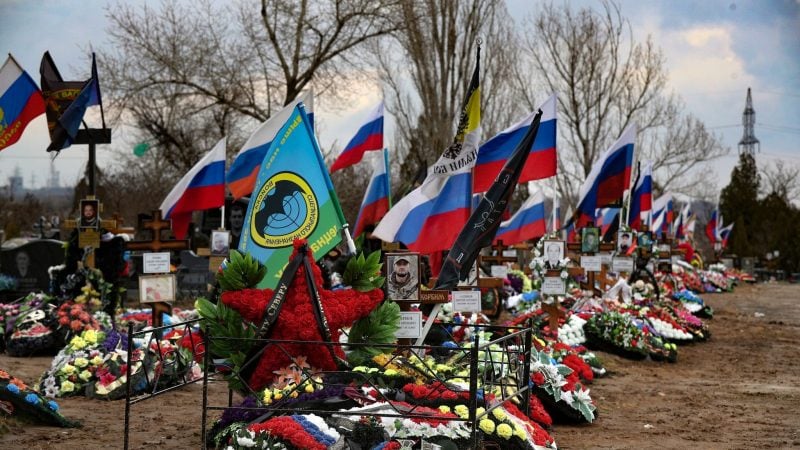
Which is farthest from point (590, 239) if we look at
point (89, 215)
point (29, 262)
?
point (29, 262)

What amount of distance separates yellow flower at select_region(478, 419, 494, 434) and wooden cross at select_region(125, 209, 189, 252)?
7437mm

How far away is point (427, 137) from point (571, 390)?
872 inches

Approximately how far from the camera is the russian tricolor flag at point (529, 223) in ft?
76.0

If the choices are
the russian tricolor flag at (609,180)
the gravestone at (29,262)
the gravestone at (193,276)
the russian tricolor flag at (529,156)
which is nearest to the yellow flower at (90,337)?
the russian tricolor flag at (529,156)

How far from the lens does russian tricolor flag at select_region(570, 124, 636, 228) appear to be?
1853cm

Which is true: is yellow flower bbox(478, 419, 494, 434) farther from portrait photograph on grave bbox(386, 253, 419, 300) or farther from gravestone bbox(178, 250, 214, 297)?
gravestone bbox(178, 250, 214, 297)

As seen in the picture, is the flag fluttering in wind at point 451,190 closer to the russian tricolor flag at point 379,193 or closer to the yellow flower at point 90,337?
the yellow flower at point 90,337

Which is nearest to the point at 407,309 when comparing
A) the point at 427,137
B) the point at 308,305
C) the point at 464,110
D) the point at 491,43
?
the point at 308,305

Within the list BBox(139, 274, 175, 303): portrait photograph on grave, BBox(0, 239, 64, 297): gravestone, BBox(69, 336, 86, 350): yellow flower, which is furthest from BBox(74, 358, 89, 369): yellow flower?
BBox(0, 239, 64, 297): gravestone

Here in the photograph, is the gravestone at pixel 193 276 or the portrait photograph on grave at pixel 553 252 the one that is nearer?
the portrait photograph on grave at pixel 553 252

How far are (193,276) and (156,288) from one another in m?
11.6

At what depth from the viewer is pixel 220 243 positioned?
46.8 ft

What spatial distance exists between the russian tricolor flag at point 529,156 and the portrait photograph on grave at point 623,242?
678 cm

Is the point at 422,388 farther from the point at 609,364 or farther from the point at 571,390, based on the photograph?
the point at 609,364
